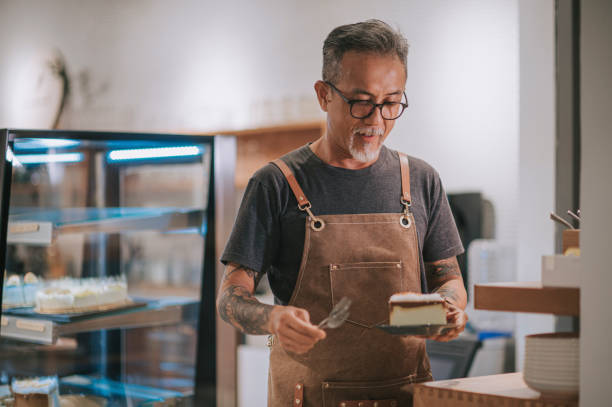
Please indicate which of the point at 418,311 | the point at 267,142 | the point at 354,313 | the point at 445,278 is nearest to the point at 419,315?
A: the point at 418,311

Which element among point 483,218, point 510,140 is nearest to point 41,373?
point 483,218

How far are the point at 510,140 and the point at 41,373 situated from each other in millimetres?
2859

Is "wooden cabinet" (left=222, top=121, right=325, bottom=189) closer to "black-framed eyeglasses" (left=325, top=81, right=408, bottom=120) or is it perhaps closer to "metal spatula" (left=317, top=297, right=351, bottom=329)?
"black-framed eyeglasses" (left=325, top=81, right=408, bottom=120)

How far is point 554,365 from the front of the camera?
45.2 inches

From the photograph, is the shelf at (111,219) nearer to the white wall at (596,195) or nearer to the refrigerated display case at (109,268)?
the refrigerated display case at (109,268)

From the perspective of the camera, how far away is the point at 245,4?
5.03 metres

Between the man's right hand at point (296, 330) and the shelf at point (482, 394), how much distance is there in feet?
0.82

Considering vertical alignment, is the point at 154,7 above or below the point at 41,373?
above

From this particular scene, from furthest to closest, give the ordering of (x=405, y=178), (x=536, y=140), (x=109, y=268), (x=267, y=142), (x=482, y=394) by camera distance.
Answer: (x=267, y=142)
(x=109, y=268)
(x=536, y=140)
(x=405, y=178)
(x=482, y=394)

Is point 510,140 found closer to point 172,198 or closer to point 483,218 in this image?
point 483,218

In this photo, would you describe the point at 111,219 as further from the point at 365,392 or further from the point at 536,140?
the point at 536,140

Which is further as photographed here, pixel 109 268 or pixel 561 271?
pixel 109 268

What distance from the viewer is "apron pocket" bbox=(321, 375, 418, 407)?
5.11 ft

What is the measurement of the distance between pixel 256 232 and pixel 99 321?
1.47m
